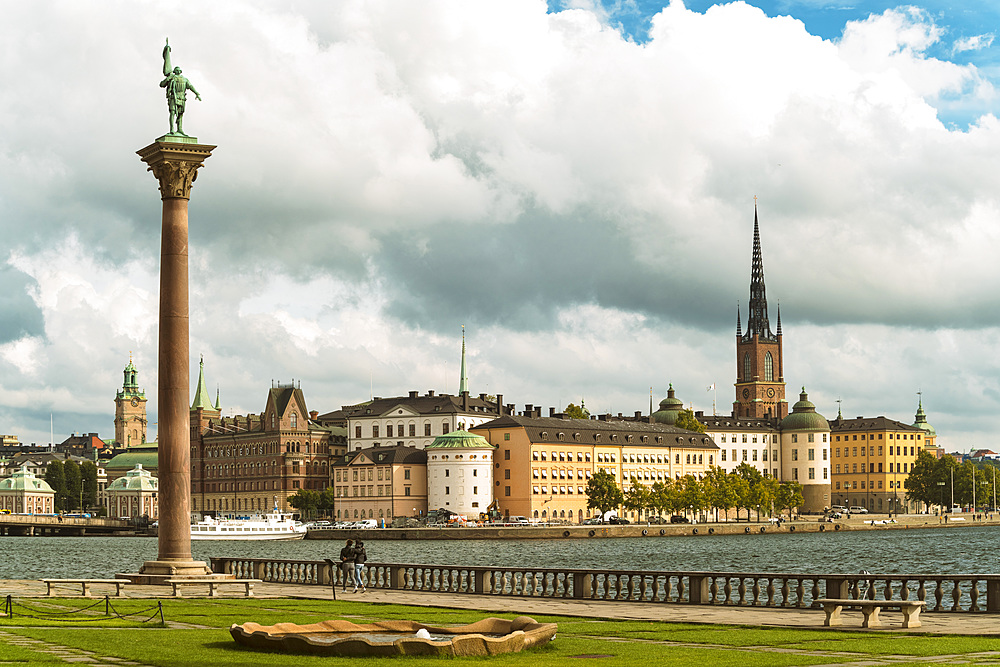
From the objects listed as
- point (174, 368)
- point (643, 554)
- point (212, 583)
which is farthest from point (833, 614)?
point (643, 554)

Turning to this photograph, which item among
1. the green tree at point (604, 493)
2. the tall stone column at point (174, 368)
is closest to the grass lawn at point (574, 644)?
the tall stone column at point (174, 368)

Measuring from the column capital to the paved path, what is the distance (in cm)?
1226

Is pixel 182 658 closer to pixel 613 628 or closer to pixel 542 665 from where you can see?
pixel 542 665

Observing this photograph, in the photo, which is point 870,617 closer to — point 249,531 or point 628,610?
point 628,610

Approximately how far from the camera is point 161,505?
142 ft

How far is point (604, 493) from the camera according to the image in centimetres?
18288

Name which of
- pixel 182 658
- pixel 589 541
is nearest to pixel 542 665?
pixel 182 658

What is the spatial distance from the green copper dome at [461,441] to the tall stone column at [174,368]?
469ft

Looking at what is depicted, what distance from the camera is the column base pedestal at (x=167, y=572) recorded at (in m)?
42.2

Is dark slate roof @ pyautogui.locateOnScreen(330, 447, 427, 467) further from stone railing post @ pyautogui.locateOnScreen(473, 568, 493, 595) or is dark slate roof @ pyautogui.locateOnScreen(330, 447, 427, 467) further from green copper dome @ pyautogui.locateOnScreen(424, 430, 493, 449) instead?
stone railing post @ pyautogui.locateOnScreen(473, 568, 493, 595)

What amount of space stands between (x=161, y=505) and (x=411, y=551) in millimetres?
82901

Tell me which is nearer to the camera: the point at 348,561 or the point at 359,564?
the point at 359,564

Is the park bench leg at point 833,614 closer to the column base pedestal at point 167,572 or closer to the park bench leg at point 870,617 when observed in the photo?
the park bench leg at point 870,617

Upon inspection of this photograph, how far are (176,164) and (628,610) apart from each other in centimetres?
2088
